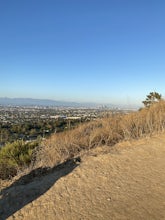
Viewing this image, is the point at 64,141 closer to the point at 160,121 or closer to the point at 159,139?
the point at 159,139

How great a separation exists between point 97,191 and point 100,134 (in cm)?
399

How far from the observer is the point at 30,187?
6.73 m

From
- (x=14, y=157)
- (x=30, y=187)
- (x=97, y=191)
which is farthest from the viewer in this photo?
(x=14, y=157)

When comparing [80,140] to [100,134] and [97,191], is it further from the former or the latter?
[97,191]

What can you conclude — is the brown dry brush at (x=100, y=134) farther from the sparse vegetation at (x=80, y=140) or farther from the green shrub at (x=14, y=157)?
the green shrub at (x=14, y=157)

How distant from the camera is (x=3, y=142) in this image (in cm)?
1078

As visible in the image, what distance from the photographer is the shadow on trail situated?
19.5 feet

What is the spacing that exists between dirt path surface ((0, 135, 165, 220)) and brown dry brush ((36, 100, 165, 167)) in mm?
758

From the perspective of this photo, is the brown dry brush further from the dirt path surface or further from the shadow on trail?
the dirt path surface

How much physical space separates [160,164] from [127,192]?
1802mm

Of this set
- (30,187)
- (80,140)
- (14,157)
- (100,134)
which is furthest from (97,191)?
(14,157)

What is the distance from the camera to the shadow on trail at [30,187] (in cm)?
593

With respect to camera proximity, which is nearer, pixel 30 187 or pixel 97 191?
pixel 97 191

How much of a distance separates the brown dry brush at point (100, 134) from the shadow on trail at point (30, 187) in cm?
46
